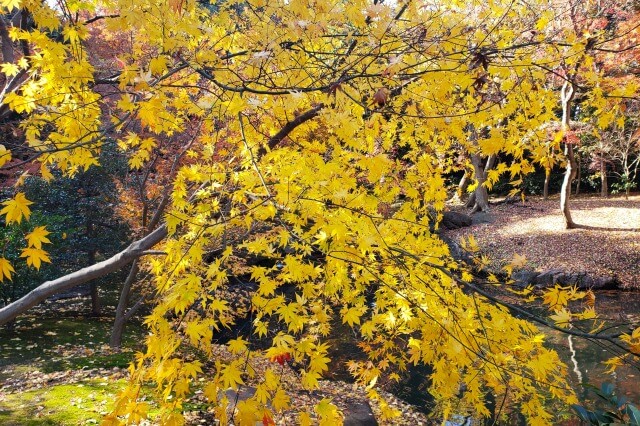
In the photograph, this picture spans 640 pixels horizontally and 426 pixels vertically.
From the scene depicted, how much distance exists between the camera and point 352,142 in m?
2.76

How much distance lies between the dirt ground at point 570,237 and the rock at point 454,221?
1.03ft

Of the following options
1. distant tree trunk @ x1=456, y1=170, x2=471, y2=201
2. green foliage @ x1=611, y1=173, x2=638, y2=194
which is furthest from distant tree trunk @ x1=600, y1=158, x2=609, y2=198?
distant tree trunk @ x1=456, y1=170, x2=471, y2=201

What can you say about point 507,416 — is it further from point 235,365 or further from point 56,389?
point 56,389

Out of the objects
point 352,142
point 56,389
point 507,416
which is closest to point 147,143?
point 352,142

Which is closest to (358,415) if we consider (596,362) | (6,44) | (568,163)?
(596,362)

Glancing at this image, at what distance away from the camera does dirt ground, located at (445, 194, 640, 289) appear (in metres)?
12.2

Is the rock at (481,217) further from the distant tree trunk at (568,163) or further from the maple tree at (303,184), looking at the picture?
the maple tree at (303,184)

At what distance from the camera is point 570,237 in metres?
13.8

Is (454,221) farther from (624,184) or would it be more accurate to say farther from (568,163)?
(624,184)

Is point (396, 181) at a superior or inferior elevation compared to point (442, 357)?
superior

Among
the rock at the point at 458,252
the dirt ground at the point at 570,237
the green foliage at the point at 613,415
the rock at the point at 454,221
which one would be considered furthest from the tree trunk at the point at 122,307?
the rock at the point at 454,221

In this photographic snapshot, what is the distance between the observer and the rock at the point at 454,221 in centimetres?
1611

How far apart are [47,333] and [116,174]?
2.97 meters

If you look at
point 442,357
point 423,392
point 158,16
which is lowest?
point 423,392
